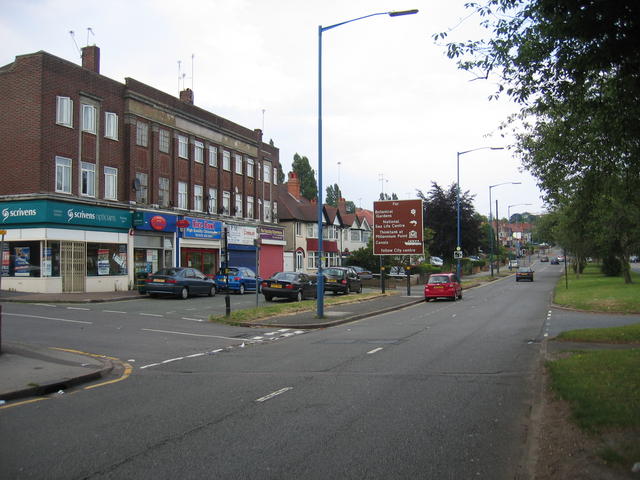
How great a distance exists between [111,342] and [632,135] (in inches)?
452

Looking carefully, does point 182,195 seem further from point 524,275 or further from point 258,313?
point 524,275

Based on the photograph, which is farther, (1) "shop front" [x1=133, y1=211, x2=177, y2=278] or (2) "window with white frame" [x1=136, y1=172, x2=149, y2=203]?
(2) "window with white frame" [x1=136, y1=172, x2=149, y2=203]

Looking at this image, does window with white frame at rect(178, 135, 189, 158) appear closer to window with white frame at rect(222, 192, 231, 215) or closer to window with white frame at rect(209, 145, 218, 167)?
window with white frame at rect(209, 145, 218, 167)

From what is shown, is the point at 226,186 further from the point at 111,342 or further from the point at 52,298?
the point at 111,342

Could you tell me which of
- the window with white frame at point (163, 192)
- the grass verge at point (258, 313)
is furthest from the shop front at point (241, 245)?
the grass verge at point (258, 313)

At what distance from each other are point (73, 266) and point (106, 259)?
2.45 metres

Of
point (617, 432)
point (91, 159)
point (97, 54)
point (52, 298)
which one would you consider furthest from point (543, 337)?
point (97, 54)

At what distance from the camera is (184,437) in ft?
19.3

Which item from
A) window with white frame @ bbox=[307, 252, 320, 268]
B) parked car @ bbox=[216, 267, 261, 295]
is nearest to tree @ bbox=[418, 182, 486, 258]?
window with white frame @ bbox=[307, 252, 320, 268]

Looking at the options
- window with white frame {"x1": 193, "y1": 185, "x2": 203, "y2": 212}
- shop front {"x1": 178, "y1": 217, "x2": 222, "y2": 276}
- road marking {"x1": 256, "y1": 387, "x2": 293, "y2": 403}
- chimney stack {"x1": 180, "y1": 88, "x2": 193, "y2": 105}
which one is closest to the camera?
road marking {"x1": 256, "y1": 387, "x2": 293, "y2": 403}

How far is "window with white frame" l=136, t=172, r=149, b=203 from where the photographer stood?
33397 millimetres

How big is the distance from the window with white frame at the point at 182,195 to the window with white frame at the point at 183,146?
193 centimetres

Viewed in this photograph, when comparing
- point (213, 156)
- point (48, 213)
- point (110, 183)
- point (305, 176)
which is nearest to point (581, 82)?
point (48, 213)

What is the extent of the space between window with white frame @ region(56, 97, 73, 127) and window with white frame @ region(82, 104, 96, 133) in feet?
3.10
